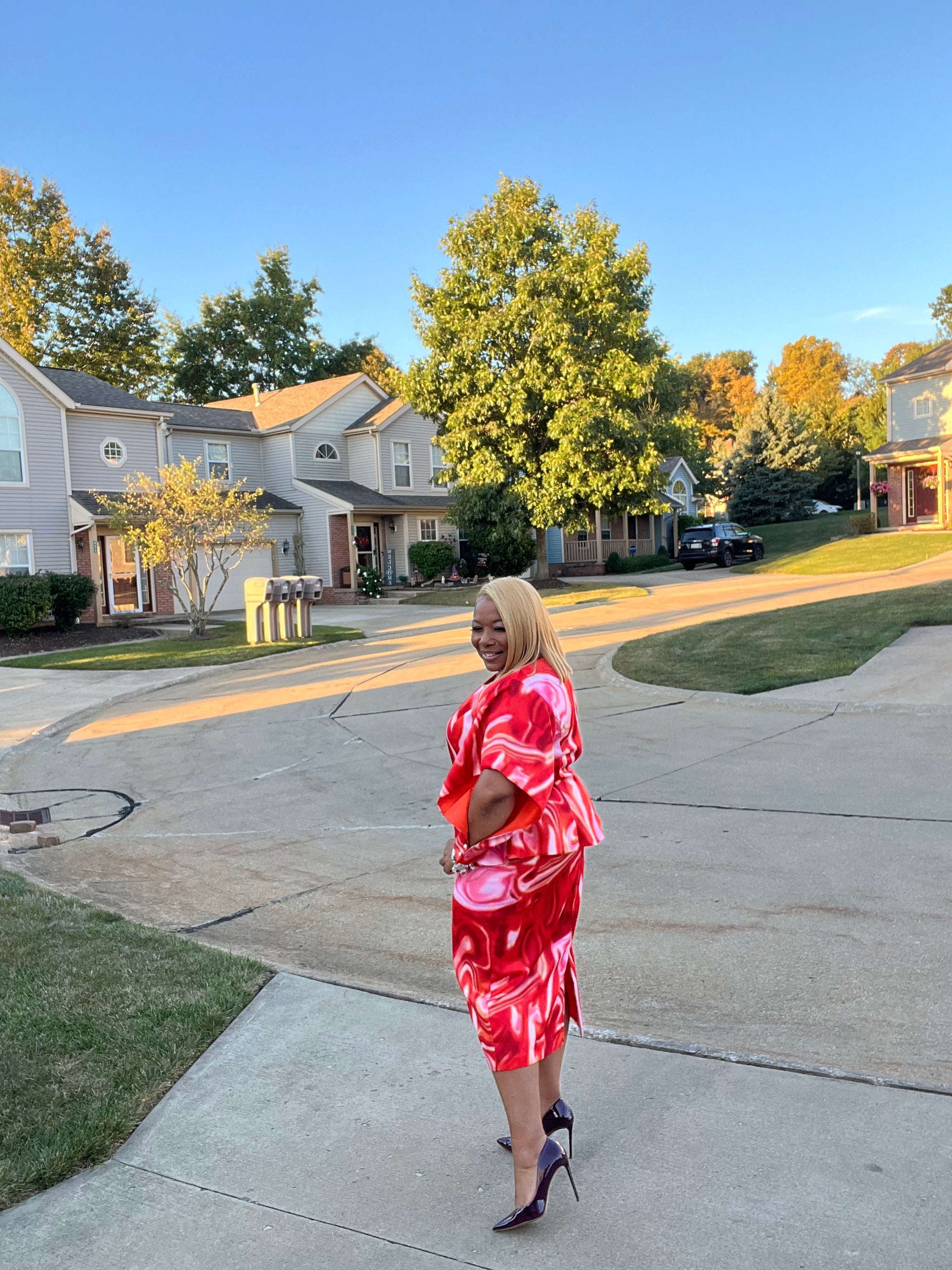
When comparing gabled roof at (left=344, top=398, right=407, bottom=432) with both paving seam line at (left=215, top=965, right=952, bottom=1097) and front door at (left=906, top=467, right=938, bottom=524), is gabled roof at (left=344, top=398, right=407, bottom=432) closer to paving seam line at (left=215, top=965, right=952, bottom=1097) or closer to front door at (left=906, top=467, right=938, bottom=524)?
front door at (left=906, top=467, right=938, bottom=524)

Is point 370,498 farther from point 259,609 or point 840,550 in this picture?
point 840,550

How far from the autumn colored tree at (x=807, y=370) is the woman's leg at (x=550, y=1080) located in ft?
268

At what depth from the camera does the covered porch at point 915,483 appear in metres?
36.3

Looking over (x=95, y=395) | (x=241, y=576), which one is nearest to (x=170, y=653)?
(x=95, y=395)

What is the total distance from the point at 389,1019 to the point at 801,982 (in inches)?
67.3

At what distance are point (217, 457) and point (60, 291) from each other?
1795 cm

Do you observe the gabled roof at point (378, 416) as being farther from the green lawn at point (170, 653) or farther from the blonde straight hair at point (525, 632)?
the blonde straight hair at point (525, 632)

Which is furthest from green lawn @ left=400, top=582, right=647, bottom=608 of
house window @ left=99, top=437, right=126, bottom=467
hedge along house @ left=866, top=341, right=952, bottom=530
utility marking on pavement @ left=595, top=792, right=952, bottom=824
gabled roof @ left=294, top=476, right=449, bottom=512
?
utility marking on pavement @ left=595, top=792, right=952, bottom=824

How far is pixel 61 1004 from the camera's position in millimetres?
4133

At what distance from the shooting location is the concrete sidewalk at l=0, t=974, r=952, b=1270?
259 cm

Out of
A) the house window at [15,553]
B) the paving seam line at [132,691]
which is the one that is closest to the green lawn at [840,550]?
the paving seam line at [132,691]

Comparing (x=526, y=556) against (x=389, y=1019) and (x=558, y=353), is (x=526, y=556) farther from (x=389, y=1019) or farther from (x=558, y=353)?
(x=389, y=1019)

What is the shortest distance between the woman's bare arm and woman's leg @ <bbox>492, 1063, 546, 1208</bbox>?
2.22 ft

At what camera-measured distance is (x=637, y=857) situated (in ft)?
19.9
